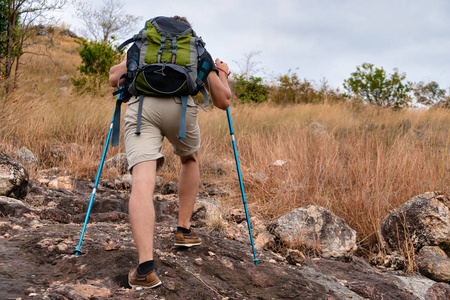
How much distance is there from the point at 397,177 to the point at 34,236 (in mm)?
4260

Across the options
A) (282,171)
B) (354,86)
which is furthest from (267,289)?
(354,86)

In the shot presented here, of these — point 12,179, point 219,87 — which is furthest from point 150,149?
point 12,179

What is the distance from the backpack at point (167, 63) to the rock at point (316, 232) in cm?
198

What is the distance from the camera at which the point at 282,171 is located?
5.83 metres

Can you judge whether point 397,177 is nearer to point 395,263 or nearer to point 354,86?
point 395,263

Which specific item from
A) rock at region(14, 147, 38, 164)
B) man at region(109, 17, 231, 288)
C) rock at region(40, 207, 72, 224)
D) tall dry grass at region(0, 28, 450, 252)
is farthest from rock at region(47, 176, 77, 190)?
man at region(109, 17, 231, 288)

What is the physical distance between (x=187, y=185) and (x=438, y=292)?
225cm

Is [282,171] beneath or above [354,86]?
beneath

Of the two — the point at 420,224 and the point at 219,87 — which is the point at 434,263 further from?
the point at 219,87

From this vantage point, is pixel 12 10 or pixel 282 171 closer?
pixel 282 171

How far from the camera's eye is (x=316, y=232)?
420 cm

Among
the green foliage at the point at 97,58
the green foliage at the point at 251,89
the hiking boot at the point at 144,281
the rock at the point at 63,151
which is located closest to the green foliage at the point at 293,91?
the green foliage at the point at 251,89

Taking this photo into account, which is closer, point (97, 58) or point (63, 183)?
point (63, 183)

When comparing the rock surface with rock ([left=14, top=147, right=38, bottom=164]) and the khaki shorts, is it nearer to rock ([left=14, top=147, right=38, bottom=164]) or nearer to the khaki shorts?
the khaki shorts
